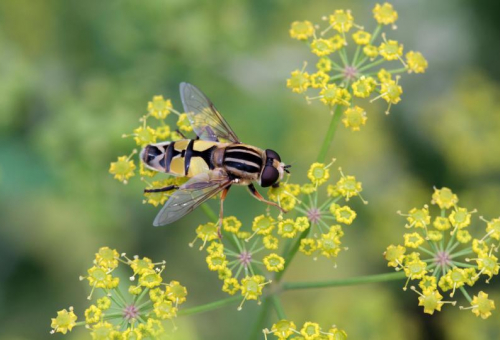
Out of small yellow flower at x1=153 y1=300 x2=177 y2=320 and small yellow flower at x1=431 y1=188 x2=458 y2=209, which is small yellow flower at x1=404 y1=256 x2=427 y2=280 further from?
small yellow flower at x1=153 y1=300 x2=177 y2=320

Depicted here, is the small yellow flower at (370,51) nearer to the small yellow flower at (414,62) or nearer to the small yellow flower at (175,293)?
the small yellow flower at (414,62)

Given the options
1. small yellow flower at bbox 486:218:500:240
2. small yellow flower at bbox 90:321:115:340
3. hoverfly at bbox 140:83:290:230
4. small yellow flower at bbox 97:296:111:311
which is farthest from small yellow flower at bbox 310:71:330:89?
small yellow flower at bbox 90:321:115:340

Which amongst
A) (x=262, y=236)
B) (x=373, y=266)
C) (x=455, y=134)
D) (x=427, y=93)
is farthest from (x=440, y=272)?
(x=427, y=93)

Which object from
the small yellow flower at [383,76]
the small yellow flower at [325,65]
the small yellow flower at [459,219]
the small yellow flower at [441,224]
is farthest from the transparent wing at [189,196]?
the small yellow flower at [459,219]

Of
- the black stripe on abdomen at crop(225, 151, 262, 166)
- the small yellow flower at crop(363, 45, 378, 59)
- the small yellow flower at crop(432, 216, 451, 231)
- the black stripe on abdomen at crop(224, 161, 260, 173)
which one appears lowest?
the small yellow flower at crop(432, 216, 451, 231)

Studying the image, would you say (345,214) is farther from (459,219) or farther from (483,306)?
(483,306)

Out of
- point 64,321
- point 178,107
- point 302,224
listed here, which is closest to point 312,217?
point 302,224
